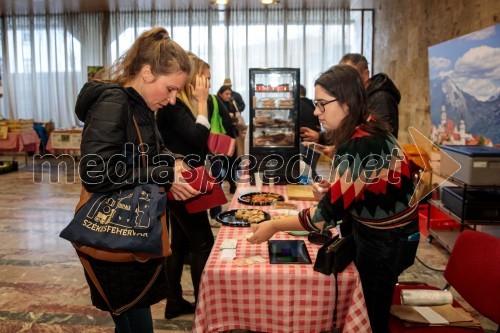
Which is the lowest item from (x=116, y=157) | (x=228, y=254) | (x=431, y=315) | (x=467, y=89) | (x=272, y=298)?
(x=431, y=315)

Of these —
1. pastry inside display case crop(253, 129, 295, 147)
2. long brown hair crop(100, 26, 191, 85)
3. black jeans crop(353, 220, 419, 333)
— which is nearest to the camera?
long brown hair crop(100, 26, 191, 85)

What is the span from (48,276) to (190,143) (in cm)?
203

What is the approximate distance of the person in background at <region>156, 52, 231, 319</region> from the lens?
7.92 ft

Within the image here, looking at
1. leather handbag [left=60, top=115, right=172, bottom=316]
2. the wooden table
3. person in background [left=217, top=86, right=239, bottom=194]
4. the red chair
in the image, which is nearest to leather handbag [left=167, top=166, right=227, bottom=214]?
leather handbag [left=60, top=115, right=172, bottom=316]

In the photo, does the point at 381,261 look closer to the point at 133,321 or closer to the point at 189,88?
the point at 133,321

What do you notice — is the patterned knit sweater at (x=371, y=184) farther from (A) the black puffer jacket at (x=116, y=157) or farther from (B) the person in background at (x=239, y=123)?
(B) the person in background at (x=239, y=123)

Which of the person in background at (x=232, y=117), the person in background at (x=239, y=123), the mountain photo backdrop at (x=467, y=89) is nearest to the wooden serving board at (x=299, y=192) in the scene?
the mountain photo backdrop at (x=467, y=89)

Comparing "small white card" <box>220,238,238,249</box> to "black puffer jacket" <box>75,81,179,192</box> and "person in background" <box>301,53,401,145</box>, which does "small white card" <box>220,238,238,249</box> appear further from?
"person in background" <box>301,53,401,145</box>

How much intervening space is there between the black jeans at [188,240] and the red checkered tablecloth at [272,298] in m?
0.72

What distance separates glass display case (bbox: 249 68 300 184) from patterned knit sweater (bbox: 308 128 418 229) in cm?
201

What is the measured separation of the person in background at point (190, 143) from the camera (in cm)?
241

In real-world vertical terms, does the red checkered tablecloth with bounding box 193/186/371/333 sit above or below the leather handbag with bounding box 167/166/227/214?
below

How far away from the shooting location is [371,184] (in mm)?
1588

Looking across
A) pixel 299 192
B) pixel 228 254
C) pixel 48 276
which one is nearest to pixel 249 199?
pixel 299 192
